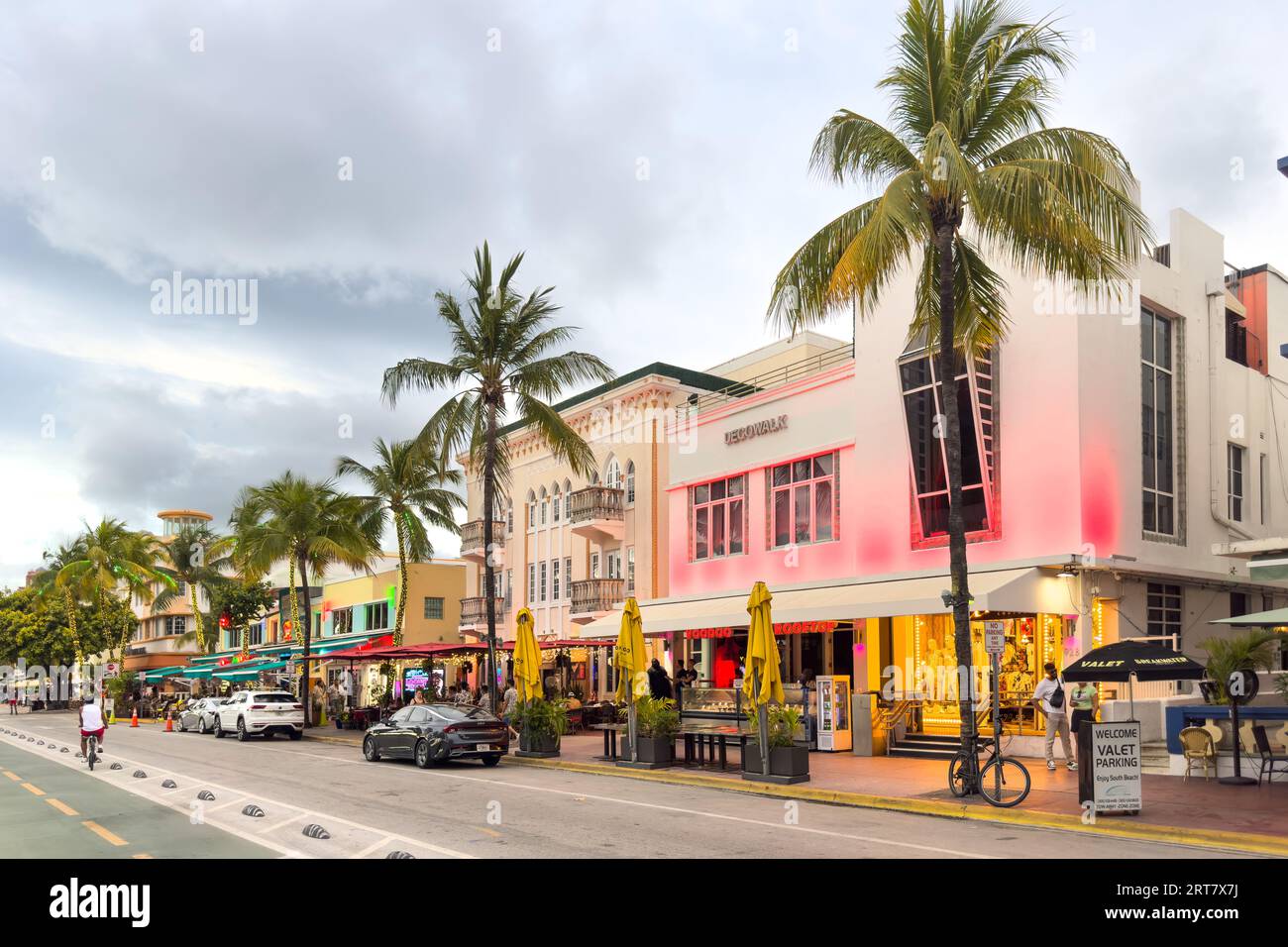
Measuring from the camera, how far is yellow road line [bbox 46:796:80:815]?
575 inches

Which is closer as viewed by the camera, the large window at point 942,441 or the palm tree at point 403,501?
the large window at point 942,441

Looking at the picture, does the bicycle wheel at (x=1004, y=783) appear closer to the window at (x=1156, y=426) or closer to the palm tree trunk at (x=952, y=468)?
the palm tree trunk at (x=952, y=468)

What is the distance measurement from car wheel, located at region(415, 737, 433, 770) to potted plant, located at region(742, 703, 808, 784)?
7.43 meters

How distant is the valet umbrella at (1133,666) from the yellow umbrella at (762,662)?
15.4ft

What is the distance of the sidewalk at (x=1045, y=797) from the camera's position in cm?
1280

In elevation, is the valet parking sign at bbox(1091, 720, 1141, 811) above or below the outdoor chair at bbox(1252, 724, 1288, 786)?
above

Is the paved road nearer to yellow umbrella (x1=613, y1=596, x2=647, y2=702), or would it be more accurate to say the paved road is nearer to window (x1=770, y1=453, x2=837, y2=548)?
yellow umbrella (x1=613, y1=596, x2=647, y2=702)

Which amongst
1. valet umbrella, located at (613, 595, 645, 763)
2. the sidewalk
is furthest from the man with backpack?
valet umbrella, located at (613, 595, 645, 763)

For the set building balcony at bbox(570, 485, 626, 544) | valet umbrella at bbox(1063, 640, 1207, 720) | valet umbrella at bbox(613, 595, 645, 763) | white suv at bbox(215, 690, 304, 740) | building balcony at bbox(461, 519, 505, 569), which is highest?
building balcony at bbox(570, 485, 626, 544)

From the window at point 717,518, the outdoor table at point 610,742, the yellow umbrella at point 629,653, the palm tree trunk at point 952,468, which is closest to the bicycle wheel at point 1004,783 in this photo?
the palm tree trunk at point 952,468

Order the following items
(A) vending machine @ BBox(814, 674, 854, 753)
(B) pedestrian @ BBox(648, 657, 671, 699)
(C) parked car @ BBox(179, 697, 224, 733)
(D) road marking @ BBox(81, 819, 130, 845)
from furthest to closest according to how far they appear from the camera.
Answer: (C) parked car @ BBox(179, 697, 224, 733), (B) pedestrian @ BBox(648, 657, 671, 699), (A) vending machine @ BBox(814, 674, 854, 753), (D) road marking @ BBox(81, 819, 130, 845)

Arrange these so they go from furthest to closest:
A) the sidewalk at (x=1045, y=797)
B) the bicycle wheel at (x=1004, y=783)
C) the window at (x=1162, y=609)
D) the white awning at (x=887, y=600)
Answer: the window at (x=1162, y=609) < the white awning at (x=887, y=600) < the bicycle wheel at (x=1004, y=783) < the sidewalk at (x=1045, y=797)
